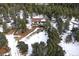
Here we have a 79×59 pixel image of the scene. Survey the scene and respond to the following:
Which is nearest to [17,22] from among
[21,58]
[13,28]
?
[13,28]

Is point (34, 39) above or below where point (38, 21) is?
below

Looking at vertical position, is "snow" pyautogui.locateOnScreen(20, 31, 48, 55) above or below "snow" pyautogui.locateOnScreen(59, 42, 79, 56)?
above

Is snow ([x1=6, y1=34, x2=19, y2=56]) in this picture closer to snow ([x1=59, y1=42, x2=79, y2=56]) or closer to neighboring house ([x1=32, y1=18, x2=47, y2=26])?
neighboring house ([x1=32, y1=18, x2=47, y2=26])

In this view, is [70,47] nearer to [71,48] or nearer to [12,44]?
[71,48]

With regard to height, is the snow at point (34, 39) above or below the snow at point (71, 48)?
above

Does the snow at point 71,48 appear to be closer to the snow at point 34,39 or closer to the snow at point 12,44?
the snow at point 34,39

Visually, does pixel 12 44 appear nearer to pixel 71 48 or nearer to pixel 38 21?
pixel 38 21

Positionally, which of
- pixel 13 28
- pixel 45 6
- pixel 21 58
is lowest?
pixel 21 58

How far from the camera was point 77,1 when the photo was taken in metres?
1.81

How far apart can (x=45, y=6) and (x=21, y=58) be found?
0.47m

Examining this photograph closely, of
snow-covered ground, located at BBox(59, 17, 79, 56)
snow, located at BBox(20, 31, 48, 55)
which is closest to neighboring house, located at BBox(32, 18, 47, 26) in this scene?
snow, located at BBox(20, 31, 48, 55)

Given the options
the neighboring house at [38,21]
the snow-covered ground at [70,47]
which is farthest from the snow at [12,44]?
the snow-covered ground at [70,47]

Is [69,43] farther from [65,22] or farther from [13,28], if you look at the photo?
[13,28]

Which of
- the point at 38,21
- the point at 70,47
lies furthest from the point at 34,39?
the point at 70,47
